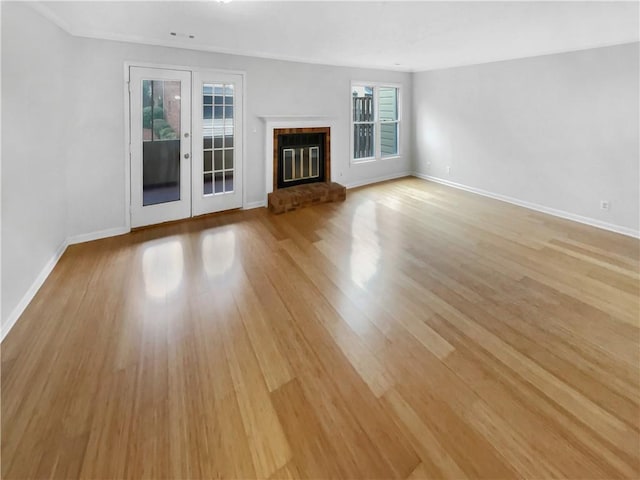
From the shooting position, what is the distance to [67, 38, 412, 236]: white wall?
380 cm

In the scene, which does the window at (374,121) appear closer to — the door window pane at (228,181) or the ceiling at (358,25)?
the ceiling at (358,25)

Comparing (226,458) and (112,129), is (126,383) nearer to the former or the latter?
(226,458)

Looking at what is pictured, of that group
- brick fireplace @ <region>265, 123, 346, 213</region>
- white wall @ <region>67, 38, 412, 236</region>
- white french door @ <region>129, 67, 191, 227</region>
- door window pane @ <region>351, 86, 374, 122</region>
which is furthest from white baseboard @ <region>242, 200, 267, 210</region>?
door window pane @ <region>351, 86, 374, 122</region>

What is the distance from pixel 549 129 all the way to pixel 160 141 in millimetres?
5789

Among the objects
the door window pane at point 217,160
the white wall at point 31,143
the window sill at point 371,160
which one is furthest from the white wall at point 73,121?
the window sill at point 371,160

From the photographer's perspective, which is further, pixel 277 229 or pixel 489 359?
pixel 277 229

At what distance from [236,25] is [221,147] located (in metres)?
1.83

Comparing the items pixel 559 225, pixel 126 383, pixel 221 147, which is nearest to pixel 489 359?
pixel 126 383

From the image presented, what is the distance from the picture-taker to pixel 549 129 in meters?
5.02

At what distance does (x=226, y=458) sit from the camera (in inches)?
57.7

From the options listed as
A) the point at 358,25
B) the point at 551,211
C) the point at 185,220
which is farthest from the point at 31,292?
the point at 551,211

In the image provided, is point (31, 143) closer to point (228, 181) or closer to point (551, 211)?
point (228, 181)

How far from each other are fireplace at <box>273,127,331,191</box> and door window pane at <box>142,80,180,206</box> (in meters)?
1.59

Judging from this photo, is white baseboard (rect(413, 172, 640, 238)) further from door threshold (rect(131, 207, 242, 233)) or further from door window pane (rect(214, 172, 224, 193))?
door window pane (rect(214, 172, 224, 193))
